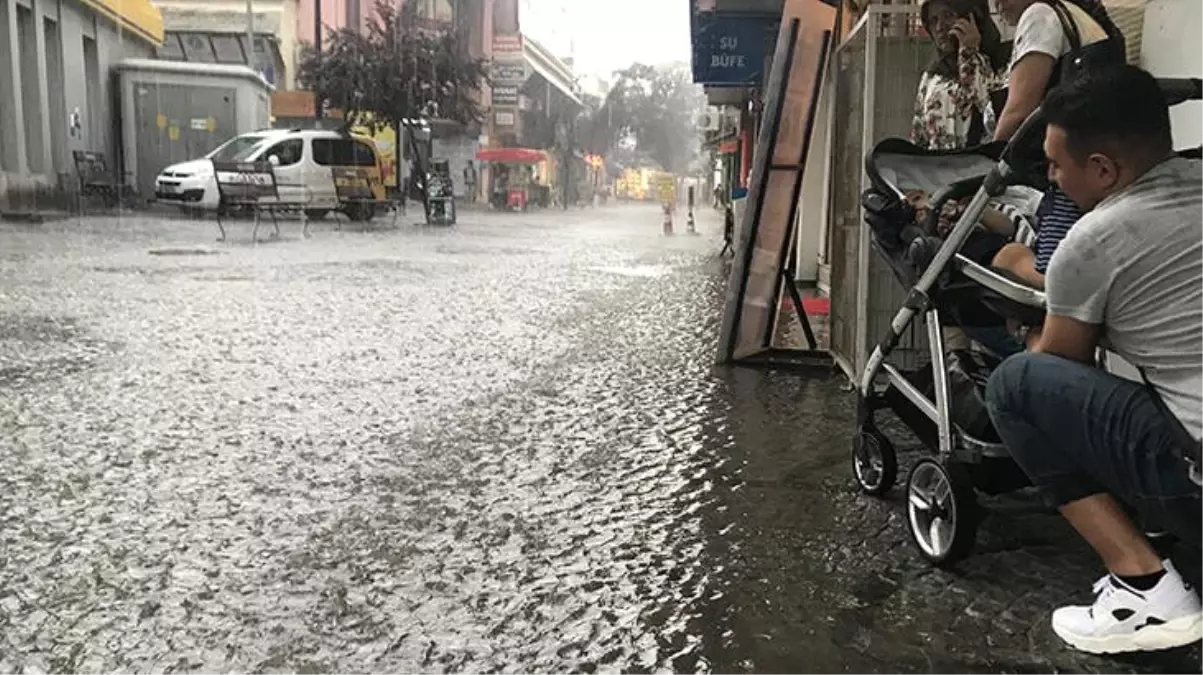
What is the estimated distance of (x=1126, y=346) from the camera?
2.38 metres

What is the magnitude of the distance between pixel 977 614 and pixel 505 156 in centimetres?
4296

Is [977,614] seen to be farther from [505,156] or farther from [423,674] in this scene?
[505,156]

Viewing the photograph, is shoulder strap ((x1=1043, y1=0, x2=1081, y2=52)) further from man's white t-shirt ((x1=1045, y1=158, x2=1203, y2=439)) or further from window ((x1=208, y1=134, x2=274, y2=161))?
window ((x1=208, y1=134, x2=274, y2=161))

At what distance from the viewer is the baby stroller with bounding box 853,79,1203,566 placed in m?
2.84

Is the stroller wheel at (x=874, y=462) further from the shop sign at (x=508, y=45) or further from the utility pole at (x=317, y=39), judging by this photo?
the shop sign at (x=508, y=45)

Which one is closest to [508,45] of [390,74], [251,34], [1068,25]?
[251,34]

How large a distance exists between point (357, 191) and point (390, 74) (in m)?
8.28

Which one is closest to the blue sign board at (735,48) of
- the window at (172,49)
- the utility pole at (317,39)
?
the utility pole at (317,39)

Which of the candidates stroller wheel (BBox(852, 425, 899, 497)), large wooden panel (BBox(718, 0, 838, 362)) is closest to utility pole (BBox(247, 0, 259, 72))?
large wooden panel (BBox(718, 0, 838, 362))

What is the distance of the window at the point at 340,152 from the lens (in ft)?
76.0

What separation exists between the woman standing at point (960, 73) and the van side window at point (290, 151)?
65.6 feet

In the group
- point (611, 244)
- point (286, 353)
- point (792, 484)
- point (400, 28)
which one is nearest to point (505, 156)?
point (400, 28)

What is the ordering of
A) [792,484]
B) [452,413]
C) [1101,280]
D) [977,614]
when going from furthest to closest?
[452,413] → [792,484] → [977,614] → [1101,280]

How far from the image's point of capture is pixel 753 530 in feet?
11.3
